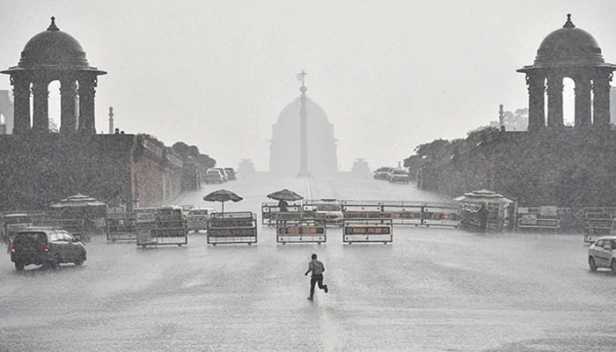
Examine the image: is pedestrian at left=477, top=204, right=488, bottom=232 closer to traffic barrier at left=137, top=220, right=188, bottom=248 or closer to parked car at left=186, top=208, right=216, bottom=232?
parked car at left=186, top=208, right=216, bottom=232

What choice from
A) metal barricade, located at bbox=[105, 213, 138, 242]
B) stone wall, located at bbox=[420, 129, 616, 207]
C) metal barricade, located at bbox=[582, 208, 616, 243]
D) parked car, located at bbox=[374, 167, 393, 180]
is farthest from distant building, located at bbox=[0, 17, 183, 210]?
parked car, located at bbox=[374, 167, 393, 180]

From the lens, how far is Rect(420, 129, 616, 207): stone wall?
247 ft

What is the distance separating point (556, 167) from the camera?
251 feet

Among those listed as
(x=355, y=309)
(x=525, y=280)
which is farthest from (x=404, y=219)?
(x=355, y=309)

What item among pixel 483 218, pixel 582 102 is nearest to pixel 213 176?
pixel 582 102

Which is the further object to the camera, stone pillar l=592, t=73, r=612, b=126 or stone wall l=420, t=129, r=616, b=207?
stone pillar l=592, t=73, r=612, b=126

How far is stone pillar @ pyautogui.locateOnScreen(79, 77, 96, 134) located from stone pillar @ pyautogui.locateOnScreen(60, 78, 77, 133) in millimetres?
496

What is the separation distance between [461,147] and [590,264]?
189 feet

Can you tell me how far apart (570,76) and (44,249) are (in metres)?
48.9

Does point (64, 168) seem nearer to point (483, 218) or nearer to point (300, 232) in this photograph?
point (483, 218)

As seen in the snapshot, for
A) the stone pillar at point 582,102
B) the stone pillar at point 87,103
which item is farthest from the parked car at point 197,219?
the stone pillar at point 582,102

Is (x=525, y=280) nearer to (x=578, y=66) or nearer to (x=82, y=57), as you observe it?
Result: (x=578, y=66)

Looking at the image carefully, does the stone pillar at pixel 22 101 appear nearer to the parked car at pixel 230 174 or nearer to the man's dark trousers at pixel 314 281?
the man's dark trousers at pixel 314 281

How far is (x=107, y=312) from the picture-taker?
26266 millimetres
